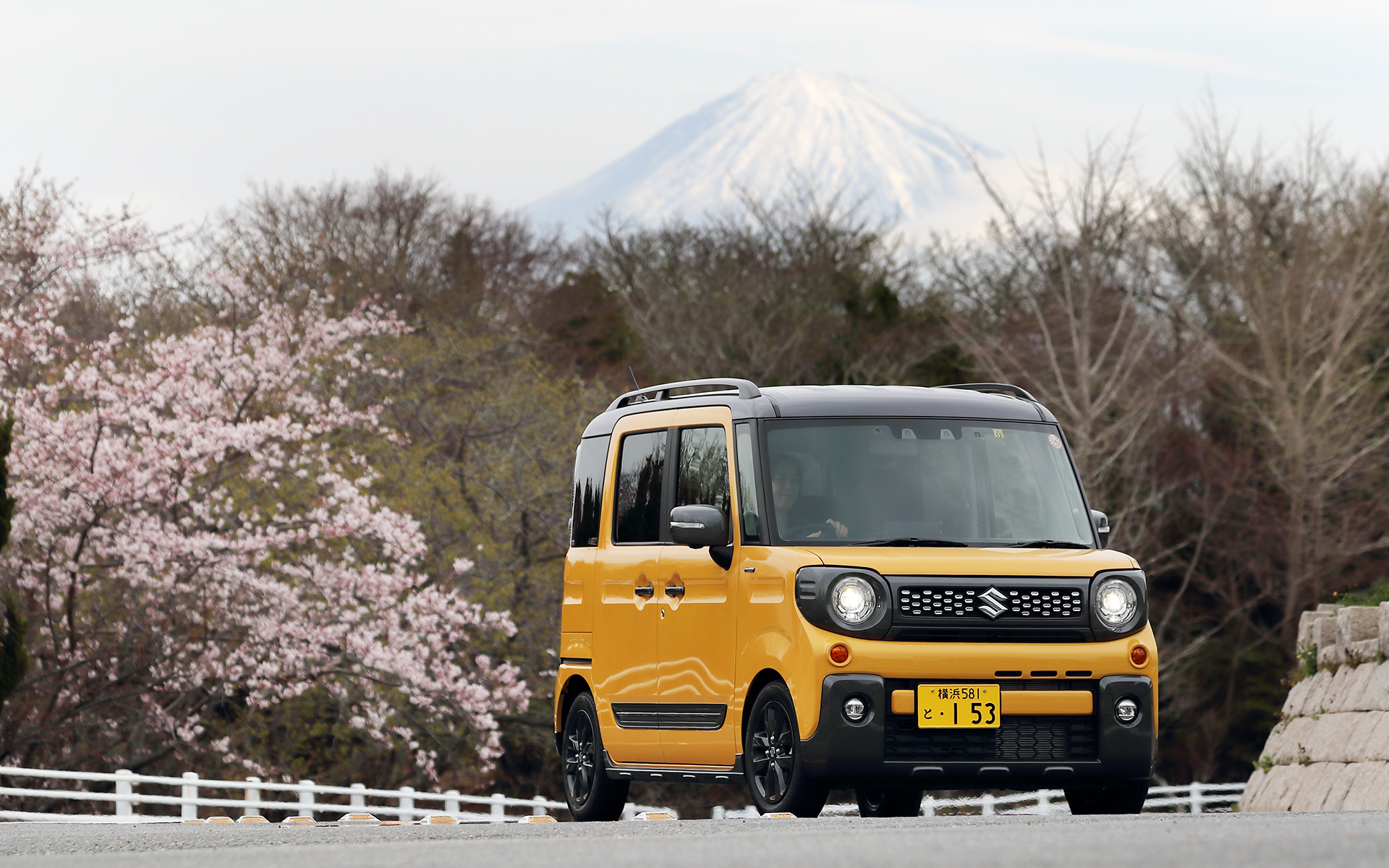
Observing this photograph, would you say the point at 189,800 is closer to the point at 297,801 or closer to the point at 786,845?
the point at 297,801

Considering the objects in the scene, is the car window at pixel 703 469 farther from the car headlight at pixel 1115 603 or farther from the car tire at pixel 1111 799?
the car tire at pixel 1111 799

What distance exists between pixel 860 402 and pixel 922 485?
0.58m

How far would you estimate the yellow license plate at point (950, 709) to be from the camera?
Result: 365 inches

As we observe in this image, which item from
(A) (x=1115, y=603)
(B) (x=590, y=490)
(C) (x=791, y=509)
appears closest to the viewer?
(A) (x=1115, y=603)

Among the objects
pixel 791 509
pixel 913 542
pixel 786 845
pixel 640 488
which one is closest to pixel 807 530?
pixel 791 509

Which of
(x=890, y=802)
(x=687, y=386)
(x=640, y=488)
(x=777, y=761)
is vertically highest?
(x=687, y=386)

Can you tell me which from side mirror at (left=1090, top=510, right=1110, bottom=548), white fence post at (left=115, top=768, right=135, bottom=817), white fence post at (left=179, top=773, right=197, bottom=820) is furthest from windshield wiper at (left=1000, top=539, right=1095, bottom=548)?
white fence post at (left=179, top=773, right=197, bottom=820)

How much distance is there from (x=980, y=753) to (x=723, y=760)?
154 cm

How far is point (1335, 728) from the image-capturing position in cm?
1510

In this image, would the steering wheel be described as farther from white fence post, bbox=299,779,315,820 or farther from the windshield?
white fence post, bbox=299,779,315,820

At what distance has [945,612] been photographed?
30.7 feet

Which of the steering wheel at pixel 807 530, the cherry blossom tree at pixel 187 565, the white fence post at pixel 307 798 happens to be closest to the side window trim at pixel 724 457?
the steering wheel at pixel 807 530

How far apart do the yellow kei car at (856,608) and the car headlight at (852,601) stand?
1 cm

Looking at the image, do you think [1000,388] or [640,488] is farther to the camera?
[1000,388]
